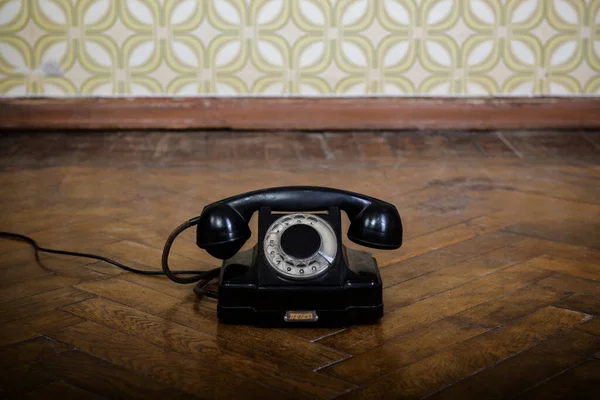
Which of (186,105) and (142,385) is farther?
(186,105)

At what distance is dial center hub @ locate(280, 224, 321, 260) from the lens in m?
1.15

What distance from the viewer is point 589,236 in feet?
5.27

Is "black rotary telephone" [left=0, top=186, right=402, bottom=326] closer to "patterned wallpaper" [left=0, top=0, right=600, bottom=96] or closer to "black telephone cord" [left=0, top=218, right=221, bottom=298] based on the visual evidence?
"black telephone cord" [left=0, top=218, right=221, bottom=298]

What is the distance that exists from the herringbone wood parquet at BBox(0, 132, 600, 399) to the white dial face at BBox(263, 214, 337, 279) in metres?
0.09

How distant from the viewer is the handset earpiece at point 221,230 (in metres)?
1.14

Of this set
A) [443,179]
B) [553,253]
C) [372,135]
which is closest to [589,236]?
[553,253]

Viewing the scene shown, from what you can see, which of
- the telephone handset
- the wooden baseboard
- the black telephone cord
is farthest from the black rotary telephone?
the wooden baseboard

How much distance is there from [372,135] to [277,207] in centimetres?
149

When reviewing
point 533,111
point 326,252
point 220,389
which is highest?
point 533,111

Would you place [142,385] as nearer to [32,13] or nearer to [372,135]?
[372,135]

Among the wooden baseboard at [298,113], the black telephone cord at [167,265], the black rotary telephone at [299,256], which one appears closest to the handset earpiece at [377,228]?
the black rotary telephone at [299,256]

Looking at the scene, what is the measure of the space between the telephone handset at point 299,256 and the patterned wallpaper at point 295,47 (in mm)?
1577

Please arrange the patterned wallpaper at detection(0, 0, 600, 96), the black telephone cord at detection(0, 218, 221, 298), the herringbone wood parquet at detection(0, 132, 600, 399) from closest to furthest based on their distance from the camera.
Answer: the herringbone wood parquet at detection(0, 132, 600, 399)
the black telephone cord at detection(0, 218, 221, 298)
the patterned wallpaper at detection(0, 0, 600, 96)

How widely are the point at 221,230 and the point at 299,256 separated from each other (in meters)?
0.12
